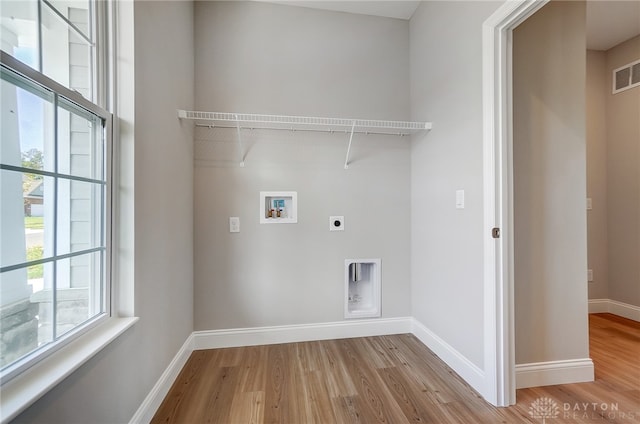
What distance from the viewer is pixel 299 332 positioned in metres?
2.11

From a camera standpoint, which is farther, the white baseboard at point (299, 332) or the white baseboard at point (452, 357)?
the white baseboard at point (299, 332)

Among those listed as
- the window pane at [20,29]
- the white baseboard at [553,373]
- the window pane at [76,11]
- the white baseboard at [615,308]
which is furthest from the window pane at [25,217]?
the white baseboard at [615,308]

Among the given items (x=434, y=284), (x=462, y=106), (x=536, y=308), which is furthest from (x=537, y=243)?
(x=462, y=106)

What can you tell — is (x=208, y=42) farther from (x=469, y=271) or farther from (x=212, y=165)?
(x=469, y=271)

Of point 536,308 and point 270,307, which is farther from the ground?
point 536,308

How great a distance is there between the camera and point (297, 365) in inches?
69.8

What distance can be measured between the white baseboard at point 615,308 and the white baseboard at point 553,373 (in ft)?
5.15

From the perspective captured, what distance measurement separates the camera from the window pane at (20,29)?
74cm

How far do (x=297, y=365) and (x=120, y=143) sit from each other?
1.70 m

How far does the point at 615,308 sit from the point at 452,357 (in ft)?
7.53

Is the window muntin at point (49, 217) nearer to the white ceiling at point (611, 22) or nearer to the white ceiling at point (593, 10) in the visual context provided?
the white ceiling at point (593, 10)

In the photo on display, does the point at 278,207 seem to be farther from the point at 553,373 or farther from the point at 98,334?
the point at 553,373

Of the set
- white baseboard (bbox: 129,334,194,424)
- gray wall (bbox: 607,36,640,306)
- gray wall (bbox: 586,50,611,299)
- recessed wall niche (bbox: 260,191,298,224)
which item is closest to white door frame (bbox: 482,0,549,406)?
recessed wall niche (bbox: 260,191,298,224)

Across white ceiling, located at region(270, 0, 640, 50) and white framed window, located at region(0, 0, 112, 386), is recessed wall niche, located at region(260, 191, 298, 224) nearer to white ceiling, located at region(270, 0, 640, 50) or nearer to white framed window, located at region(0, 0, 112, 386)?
white framed window, located at region(0, 0, 112, 386)
